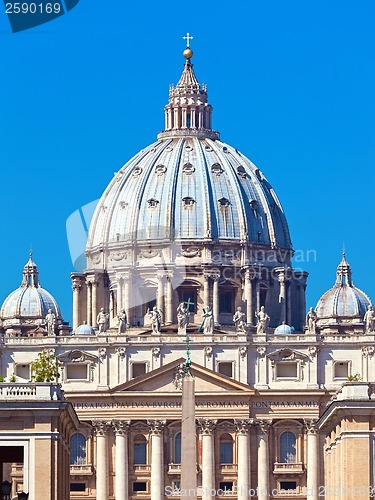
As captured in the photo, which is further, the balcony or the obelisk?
the balcony

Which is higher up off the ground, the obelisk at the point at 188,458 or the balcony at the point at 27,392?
the balcony at the point at 27,392

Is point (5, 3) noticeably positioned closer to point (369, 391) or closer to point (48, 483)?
point (48, 483)

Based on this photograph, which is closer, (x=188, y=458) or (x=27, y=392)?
(x=188, y=458)

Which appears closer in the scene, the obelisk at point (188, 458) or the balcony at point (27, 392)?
the obelisk at point (188, 458)

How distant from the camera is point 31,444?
144 m

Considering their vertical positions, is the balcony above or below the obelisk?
above

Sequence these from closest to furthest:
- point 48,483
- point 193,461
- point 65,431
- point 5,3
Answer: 1. point 5,3
2. point 193,461
3. point 48,483
4. point 65,431

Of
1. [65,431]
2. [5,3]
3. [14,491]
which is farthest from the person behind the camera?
[14,491]

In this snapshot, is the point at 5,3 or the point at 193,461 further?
the point at 193,461

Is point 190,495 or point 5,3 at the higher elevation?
point 5,3

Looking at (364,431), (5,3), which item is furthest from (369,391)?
(5,3)

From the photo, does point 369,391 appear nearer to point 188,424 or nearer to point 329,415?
point 329,415

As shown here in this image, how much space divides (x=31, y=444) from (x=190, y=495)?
870 inches

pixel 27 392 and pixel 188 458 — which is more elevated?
pixel 27 392
